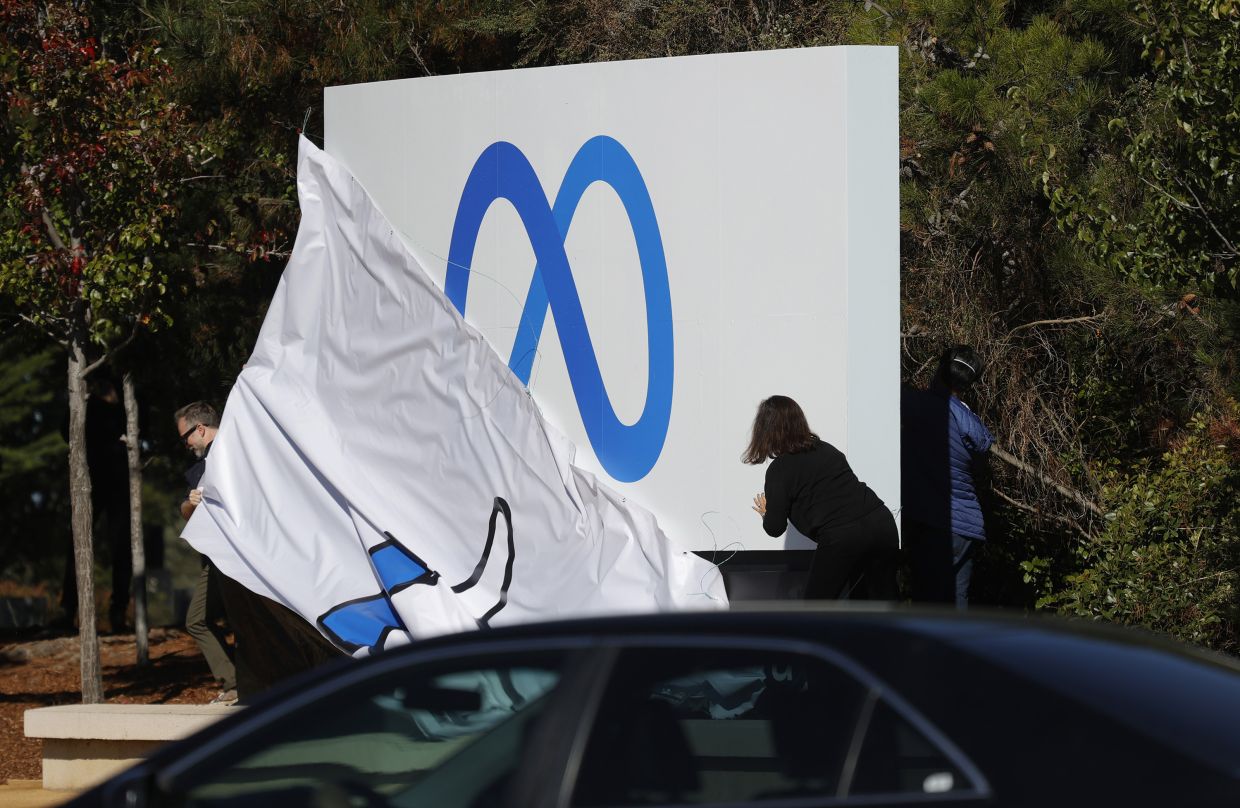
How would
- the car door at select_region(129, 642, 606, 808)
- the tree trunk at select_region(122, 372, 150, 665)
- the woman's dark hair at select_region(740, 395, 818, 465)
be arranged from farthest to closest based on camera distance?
the tree trunk at select_region(122, 372, 150, 665), the woman's dark hair at select_region(740, 395, 818, 465), the car door at select_region(129, 642, 606, 808)

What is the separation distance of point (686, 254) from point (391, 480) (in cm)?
194

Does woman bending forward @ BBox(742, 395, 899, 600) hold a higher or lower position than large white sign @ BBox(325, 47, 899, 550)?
lower

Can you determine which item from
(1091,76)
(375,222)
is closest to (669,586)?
(375,222)

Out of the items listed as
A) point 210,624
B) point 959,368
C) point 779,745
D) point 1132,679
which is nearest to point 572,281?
point 959,368

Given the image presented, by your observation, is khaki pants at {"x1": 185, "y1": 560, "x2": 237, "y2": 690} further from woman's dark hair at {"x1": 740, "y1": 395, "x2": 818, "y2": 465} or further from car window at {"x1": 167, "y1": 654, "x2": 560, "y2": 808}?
car window at {"x1": 167, "y1": 654, "x2": 560, "y2": 808}

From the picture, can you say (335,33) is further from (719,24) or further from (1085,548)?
(1085,548)

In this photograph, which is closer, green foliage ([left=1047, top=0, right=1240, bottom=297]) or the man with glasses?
green foliage ([left=1047, top=0, right=1240, bottom=297])

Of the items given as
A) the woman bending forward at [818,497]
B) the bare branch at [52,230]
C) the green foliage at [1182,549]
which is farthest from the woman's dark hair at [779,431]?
the bare branch at [52,230]

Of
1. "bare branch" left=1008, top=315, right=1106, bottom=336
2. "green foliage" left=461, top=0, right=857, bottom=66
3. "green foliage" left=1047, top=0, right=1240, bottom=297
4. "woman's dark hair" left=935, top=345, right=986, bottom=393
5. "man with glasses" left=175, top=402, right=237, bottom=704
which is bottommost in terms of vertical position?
"man with glasses" left=175, top=402, right=237, bottom=704

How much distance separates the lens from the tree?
9258 mm

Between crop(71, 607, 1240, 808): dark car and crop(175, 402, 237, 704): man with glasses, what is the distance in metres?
5.40

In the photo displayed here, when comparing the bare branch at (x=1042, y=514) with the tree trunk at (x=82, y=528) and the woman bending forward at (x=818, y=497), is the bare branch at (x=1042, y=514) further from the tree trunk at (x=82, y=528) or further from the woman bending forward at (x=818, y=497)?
the tree trunk at (x=82, y=528)

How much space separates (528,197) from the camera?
26.0ft

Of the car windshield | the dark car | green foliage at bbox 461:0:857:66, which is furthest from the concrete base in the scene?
green foliage at bbox 461:0:857:66
